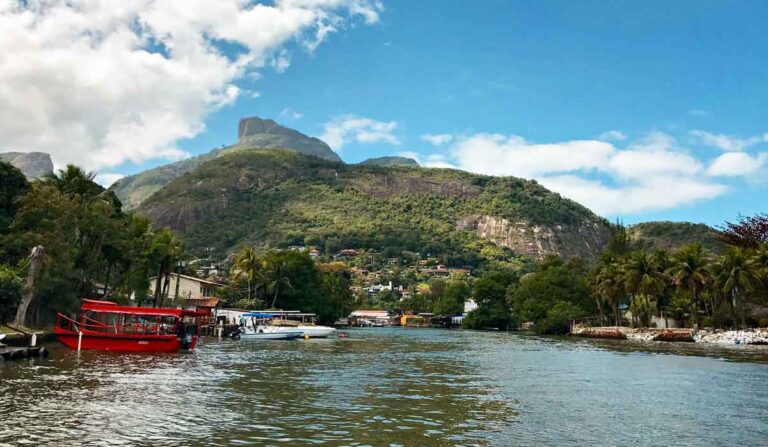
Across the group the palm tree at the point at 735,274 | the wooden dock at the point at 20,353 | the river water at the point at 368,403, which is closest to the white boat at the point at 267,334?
the river water at the point at 368,403

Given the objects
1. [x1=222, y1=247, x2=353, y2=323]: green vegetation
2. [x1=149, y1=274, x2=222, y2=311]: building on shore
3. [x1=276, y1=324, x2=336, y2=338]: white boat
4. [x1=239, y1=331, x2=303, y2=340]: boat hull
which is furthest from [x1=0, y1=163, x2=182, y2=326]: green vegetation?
[x1=222, y1=247, x2=353, y2=323]: green vegetation

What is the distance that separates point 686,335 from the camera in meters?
Result: 80.8

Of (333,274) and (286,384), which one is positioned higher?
(333,274)

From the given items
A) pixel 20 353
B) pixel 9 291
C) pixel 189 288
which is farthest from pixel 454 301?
pixel 20 353

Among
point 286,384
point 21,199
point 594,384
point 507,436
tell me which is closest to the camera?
point 507,436

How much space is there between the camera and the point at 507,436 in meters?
18.9

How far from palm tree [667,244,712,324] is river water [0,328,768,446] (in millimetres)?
45518

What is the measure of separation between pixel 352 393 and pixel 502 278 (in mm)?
123997

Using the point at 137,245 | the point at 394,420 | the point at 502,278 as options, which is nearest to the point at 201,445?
the point at 394,420

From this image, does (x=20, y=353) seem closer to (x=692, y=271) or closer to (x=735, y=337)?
(x=735, y=337)

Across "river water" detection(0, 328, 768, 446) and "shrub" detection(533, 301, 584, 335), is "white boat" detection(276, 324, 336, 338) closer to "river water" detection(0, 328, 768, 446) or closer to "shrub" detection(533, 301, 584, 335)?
"river water" detection(0, 328, 768, 446)

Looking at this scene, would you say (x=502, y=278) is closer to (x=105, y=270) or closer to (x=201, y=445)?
(x=105, y=270)

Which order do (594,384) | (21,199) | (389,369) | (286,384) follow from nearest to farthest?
(286,384) < (594,384) < (389,369) < (21,199)

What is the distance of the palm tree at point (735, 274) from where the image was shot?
78.0 meters
